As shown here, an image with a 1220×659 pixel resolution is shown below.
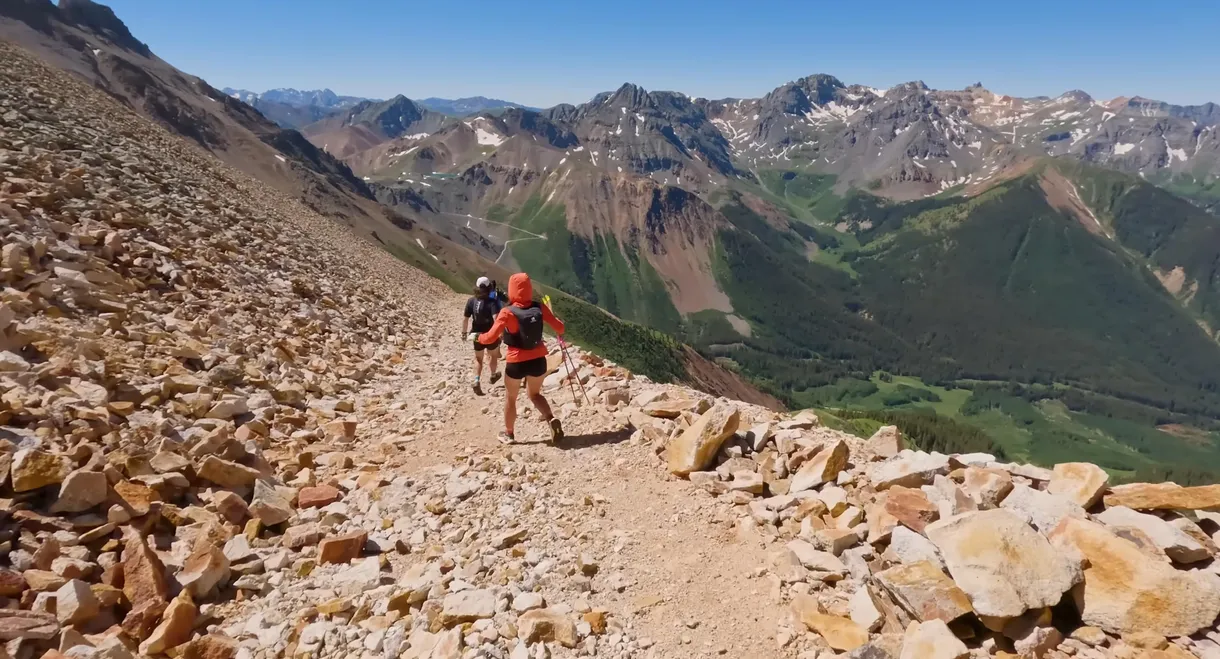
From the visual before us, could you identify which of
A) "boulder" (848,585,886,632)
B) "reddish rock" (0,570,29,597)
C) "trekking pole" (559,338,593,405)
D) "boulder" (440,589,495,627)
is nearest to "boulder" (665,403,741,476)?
"boulder" (848,585,886,632)

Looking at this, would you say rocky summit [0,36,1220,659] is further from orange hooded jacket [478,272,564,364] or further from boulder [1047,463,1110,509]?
orange hooded jacket [478,272,564,364]

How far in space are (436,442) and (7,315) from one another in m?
8.66

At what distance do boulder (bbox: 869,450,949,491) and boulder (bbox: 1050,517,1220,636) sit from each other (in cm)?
259

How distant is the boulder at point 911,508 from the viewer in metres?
9.12

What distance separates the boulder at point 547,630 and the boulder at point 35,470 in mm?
7422

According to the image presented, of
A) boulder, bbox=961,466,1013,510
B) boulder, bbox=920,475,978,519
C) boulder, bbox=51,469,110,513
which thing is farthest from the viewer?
boulder, bbox=961,466,1013,510

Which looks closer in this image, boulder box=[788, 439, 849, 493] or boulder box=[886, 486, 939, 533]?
boulder box=[886, 486, 939, 533]

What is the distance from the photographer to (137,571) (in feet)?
27.3

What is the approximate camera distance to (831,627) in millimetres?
7570

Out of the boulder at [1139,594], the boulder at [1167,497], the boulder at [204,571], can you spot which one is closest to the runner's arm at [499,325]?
the boulder at [204,571]

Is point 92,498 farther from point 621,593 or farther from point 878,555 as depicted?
point 878,555

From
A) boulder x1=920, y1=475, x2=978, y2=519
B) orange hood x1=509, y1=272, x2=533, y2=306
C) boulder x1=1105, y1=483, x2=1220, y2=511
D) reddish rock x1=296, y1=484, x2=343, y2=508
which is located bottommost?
reddish rock x1=296, y1=484, x2=343, y2=508

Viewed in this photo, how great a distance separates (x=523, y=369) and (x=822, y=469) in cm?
670

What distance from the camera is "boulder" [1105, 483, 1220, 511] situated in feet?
29.7
